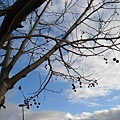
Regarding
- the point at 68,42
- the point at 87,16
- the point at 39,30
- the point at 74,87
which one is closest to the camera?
the point at 68,42

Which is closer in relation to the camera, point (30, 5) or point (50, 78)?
point (30, 5)

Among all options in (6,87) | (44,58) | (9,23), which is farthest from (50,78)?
(9,23)

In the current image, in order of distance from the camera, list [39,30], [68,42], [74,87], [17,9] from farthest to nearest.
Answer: [39,30]
[74,87]
[68,42]
[17,9]

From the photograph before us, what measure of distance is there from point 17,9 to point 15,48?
370cm

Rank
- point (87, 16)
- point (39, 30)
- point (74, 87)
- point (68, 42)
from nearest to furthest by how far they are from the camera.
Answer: point (68, 42) → point (74, 87) → point (87, 16) → point (39, 30)

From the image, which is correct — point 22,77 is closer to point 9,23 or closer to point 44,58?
point 44,58

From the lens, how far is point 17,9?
2854 mm

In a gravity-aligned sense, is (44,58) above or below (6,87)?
above

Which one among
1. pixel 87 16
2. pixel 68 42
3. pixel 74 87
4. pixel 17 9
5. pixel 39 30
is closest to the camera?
pixel 17 9

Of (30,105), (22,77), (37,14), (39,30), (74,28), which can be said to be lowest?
(30,105)

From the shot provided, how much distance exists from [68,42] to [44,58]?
754 millimetres

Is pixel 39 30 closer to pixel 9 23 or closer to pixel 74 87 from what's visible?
pixel 74 87

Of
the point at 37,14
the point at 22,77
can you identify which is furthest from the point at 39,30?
the point at 22,77

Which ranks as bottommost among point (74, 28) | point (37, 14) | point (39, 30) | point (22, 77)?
point (22, 77)
